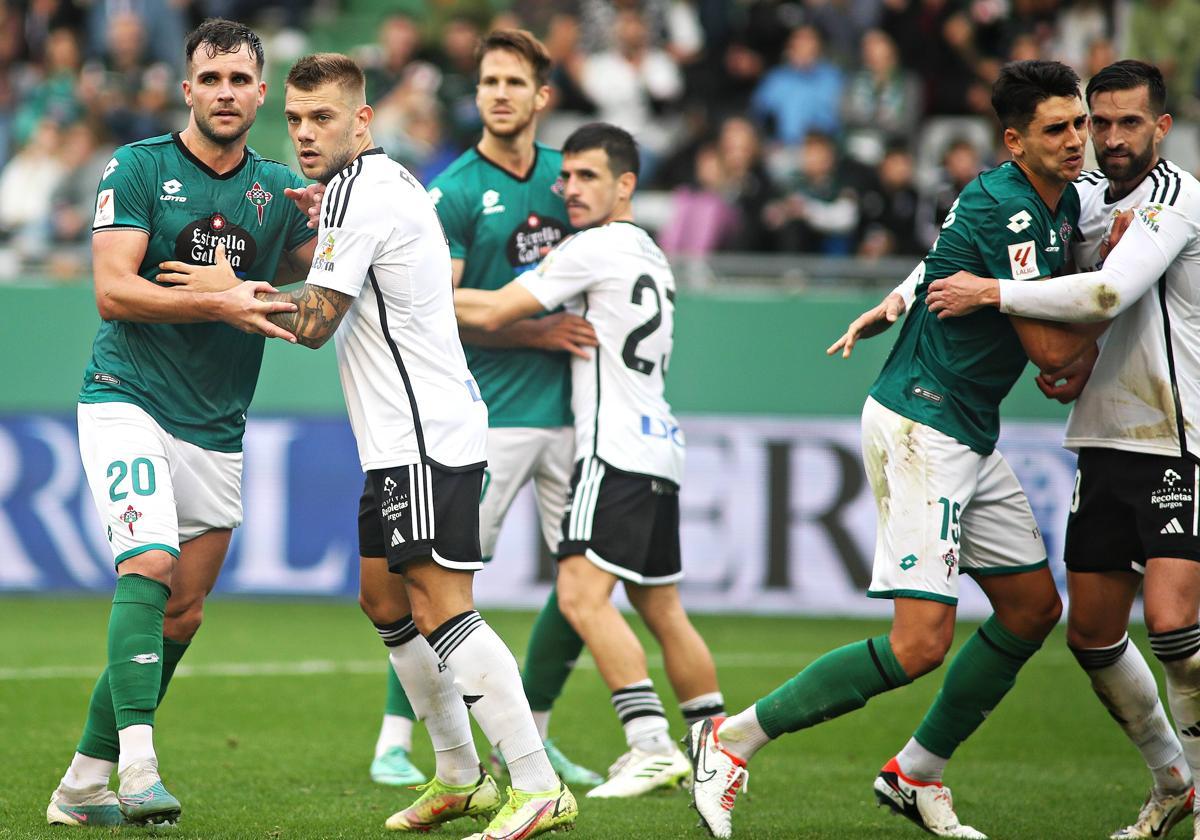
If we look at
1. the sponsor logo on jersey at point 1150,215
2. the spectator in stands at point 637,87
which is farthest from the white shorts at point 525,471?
the spectator in stands at point 637,87

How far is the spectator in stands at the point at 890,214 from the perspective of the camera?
13.1 meters

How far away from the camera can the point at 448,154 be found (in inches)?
589

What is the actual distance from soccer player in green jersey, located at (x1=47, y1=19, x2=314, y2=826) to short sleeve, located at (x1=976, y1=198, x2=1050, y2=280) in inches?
99.0

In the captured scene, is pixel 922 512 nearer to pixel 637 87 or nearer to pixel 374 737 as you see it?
pixel 374 737

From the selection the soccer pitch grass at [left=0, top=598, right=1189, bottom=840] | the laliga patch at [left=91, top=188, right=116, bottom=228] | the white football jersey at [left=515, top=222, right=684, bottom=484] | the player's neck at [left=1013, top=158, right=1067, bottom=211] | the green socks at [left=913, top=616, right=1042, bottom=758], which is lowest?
the soccer pitch grass at [left=0, top=598, right=1189, bottom=840]

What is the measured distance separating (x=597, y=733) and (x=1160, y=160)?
4133 mm

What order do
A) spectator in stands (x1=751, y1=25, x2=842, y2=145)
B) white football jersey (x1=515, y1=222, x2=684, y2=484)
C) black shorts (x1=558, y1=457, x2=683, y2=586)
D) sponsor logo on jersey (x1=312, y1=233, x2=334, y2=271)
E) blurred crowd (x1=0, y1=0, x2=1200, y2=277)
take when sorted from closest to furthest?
sponsor logo on jersey (x1=312, y1=233, x2=334, y2=271) → black shorts (x1=558, y1=457, x2=683, y2=586) → white football jersey (x1=515, y1=222, x2=684, y2=484) → blurred crowd (x1=0, y1=0, x2=1200, y2=277) → spectator in stands (x1=751, y1=25, x2=842, y2=145)

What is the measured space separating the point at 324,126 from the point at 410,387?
3.14 feet

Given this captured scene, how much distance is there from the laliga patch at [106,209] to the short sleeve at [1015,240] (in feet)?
10.1

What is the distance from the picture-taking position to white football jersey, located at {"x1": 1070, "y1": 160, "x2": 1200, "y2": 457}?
18.6 feet

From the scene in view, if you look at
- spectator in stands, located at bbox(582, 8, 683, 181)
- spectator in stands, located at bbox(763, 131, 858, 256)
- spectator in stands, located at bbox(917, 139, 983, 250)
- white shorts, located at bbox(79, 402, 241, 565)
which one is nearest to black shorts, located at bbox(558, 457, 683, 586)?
white shorts, located at bbox(79, 402, 241, 565)

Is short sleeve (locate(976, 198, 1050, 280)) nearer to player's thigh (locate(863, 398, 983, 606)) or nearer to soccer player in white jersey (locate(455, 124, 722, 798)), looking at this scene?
player's thigh (locate(863, 398, 983, 606))

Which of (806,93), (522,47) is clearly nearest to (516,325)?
(522,47)

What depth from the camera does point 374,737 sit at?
26.4 feet
